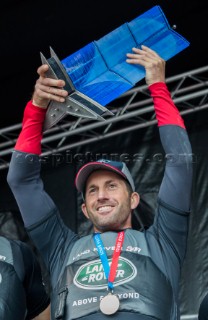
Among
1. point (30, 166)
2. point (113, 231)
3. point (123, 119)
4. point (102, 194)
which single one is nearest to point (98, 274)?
point (113, 231)

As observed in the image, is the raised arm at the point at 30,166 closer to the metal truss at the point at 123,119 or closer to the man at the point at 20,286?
the man at the point at 20,286

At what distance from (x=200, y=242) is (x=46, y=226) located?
1.53 m

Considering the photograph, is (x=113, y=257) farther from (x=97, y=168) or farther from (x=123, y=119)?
(x=123, y=119)

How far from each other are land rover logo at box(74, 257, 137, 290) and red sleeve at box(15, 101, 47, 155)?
48 cm

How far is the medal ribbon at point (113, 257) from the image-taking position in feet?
7.71

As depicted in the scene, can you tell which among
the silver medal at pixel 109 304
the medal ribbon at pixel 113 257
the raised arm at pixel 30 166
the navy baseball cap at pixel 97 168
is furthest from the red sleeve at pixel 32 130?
the silver medal at pixel 109 304

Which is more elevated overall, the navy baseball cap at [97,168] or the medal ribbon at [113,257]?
the navy baseball cap at [97,168]

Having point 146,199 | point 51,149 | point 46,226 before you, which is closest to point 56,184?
point 51,149

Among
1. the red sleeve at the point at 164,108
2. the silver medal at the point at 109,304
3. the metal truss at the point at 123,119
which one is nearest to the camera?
the silver medal at the point at 109,304

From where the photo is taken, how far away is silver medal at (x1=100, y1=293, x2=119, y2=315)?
227 cm

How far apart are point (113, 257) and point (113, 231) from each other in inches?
7.7

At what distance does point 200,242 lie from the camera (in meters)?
3.93

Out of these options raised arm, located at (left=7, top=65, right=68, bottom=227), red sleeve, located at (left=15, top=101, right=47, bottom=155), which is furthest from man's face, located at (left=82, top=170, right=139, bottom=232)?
red sleeve, located at (left=15, top=101, right=47, bottom=155)

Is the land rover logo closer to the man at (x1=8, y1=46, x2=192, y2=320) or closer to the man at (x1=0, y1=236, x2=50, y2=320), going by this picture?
the man at (x1=8, y1=46, x2=192, y2=320)
